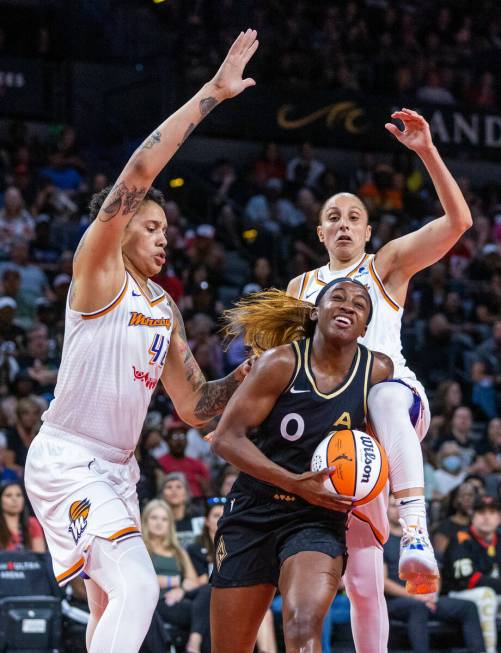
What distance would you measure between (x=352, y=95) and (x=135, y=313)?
14.5 m

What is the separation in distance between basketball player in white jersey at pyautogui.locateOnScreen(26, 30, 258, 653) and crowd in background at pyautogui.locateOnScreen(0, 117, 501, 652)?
4.81 meters

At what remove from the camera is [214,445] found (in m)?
5.67

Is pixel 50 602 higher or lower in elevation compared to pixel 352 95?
lower

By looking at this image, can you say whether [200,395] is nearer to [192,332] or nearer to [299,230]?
[192,332]

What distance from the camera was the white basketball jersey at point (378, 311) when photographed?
645 cm

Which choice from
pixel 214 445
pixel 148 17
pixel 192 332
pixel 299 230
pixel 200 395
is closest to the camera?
pixel 214 445

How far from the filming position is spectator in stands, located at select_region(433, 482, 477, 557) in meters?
11.8

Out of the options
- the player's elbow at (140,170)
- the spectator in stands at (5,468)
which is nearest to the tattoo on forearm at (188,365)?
the player's elbow at (140,170)

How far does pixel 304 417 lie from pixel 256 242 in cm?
1136

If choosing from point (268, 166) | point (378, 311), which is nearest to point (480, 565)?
point (378, 311)

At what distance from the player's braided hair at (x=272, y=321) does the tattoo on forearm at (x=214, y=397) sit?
0.75 ft

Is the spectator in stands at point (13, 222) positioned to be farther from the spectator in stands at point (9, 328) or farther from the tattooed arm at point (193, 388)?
the tattooed arm at point (193, 388)

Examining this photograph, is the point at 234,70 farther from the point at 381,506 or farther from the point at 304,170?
the point at 304,170

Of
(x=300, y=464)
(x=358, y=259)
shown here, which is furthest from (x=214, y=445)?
(x=358, y=259)
